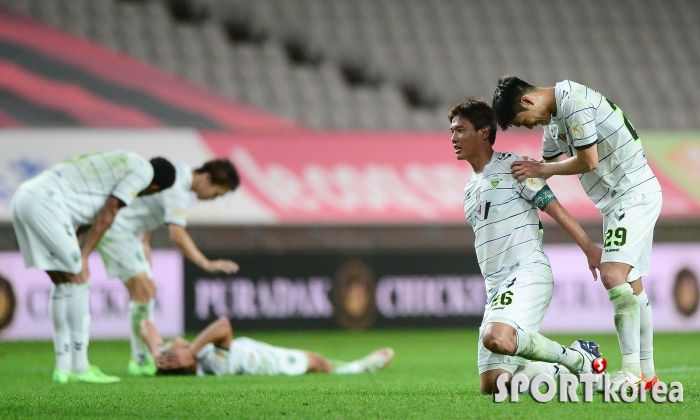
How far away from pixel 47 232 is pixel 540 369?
12.3 feet

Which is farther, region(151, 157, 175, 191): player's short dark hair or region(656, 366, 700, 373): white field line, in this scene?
region(151, 157, 175, 191): player's short dark hair

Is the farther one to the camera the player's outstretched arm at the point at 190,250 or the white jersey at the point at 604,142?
the player's outstretched arm at the point at 190,250

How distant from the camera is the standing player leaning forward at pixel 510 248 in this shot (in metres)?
5.40

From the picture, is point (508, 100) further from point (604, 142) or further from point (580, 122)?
point (604, 142)

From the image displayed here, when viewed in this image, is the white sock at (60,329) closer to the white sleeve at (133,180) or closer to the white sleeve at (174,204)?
the white sleeve at (133,180)

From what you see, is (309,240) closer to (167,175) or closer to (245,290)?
(245,290)

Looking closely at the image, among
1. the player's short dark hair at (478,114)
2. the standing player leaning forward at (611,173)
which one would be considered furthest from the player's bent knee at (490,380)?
the player's short dark hair at (478,114)

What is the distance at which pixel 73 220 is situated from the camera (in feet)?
25.5

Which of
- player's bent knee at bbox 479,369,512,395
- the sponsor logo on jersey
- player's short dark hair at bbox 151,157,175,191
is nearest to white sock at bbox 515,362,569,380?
player's bent knee at bbox 479,369,512,395

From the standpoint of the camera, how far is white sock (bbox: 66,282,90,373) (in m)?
7.55

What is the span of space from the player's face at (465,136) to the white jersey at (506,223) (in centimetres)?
20

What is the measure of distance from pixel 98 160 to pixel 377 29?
41.2ft

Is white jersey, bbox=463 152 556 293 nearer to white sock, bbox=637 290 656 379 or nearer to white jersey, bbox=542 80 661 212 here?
white jersey, bbox=542 80 661 212

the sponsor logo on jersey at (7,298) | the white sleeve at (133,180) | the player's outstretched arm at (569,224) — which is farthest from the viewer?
the sponsor logo on jersey at (7,298)
